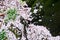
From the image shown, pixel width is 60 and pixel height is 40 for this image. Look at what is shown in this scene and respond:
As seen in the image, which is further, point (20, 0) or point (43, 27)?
point (20, 0)

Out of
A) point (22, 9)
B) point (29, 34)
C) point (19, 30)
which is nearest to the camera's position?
point (19, 30)

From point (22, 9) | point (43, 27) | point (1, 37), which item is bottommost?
point (22, 9)

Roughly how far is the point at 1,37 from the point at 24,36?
0.55 metres

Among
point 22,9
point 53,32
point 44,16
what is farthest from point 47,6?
point 22,9

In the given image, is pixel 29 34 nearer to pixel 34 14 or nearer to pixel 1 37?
pixel 34 14

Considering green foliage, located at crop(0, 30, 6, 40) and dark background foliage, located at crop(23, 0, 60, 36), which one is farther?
dark background foliage, located at crop(23, 0, 60, 36)

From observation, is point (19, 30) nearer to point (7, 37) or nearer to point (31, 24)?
point (7, 37)

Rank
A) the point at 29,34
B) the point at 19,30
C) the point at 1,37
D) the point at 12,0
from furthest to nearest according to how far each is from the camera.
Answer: the point at 12,0 → the point at 29,34 → the point at 19,30 → the point at 1,37

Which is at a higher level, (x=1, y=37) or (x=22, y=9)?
(x=1, y=37)

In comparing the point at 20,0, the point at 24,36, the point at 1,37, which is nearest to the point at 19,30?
the point at 24,36

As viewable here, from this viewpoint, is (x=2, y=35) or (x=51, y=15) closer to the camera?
(x=2, y=35)

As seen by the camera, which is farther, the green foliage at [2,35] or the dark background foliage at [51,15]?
the dark background foliage at [51,15]

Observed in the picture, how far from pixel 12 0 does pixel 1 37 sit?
12.9 ft

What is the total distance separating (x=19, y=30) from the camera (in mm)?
5336
